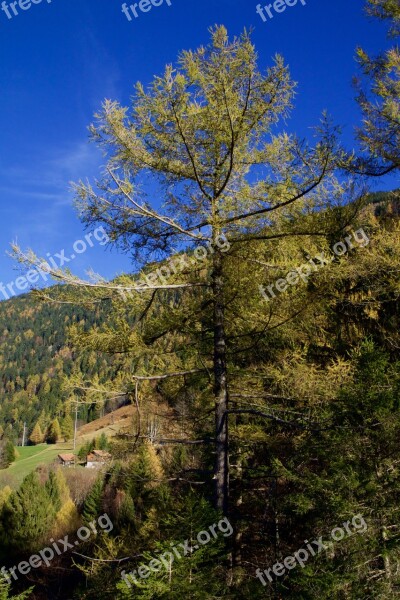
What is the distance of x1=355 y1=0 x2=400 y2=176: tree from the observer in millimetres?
6980

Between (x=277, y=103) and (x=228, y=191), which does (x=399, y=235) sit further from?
(x=277, y=103)

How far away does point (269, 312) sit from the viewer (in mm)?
5711

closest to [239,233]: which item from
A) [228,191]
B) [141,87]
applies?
[228,191]

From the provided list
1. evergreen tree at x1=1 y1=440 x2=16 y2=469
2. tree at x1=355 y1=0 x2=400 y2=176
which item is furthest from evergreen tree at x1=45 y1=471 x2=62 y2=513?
evergreen tree at x1=1 y1=440 x2=16 y2=469

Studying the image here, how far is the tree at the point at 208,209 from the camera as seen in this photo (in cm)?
542

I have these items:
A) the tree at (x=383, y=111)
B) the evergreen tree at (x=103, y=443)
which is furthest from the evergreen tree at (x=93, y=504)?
the tree at (x=383, y=111)

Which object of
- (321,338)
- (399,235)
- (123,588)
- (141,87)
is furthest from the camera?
(321,338)

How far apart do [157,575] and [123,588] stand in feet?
1.21

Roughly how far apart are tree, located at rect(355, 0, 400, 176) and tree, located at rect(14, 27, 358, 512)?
5.80 feet

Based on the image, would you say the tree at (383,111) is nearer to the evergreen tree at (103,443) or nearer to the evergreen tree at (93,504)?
the evergreen tree at (93,504)

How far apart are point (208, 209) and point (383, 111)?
341 cm

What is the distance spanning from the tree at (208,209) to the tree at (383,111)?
1769 mm

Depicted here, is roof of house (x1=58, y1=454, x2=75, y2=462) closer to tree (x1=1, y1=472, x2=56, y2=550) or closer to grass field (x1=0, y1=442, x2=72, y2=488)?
grass field (x1=0, y1=442, x2=72, y2=488)

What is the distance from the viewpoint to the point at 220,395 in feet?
19.8
